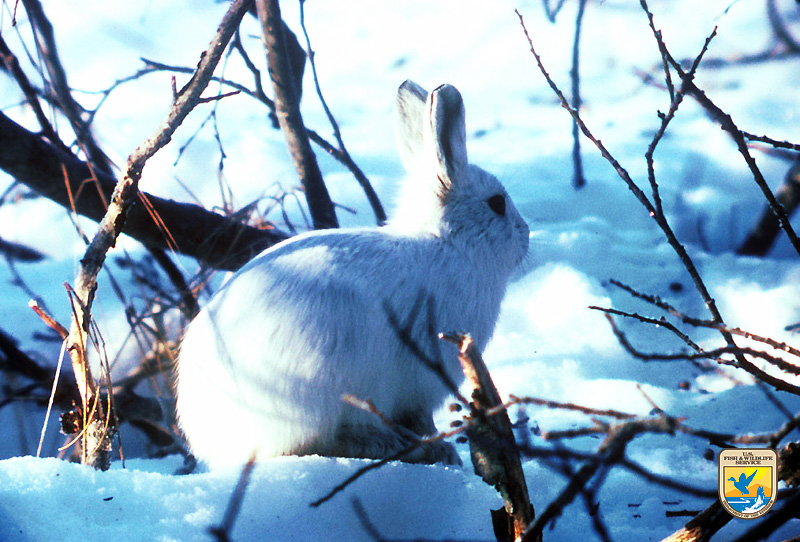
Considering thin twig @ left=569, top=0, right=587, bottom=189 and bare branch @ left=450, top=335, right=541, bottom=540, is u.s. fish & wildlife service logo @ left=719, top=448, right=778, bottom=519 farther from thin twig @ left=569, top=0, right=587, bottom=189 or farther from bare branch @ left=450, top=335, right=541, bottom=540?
thin twig @ left=569, top=0, right=587, bottom=189

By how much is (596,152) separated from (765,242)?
1059 mm

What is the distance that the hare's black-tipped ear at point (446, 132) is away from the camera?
1.70 m

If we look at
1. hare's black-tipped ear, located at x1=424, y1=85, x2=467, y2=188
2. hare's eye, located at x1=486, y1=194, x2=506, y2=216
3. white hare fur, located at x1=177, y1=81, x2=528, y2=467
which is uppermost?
hare's black-tipped ear, located at x1=424, y1=85, x2=467, y2=188

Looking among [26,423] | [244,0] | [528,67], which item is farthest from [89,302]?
[528,67]

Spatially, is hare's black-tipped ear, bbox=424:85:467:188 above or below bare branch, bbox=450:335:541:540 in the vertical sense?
above

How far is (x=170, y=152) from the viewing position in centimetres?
355

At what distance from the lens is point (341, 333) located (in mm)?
1461

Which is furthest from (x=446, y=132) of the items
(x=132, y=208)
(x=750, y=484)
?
(x=132, y=208)

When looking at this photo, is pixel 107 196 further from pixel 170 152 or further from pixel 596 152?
pixel 596 152

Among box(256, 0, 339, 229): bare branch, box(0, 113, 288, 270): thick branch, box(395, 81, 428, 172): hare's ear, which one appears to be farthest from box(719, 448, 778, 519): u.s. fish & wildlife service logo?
box(256, 0, 339, 229): bare branch

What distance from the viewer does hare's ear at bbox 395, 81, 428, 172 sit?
6.46 ft

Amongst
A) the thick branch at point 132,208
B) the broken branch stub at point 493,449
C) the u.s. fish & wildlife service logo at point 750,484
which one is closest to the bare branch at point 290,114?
the thick branch at point 132,208

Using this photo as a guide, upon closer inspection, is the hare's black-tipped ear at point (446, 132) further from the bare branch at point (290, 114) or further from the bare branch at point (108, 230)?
the bare branch at point (290, 114)

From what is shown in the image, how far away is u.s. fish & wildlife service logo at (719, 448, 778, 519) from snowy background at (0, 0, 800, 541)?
0.26 meters
